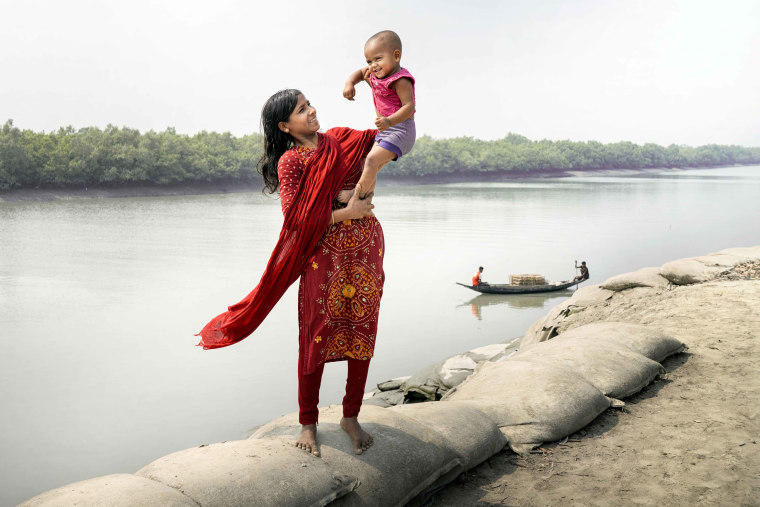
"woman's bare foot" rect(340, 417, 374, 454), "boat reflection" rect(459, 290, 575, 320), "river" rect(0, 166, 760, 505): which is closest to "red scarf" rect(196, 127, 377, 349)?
"woman's bare foot" rect(340, 417, 374, 454)

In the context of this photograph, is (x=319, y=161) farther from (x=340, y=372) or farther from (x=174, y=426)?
(x=340, y=372)

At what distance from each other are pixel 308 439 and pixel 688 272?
7162 millimetres

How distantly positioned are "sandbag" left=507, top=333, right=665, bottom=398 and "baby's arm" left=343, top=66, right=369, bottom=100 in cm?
249

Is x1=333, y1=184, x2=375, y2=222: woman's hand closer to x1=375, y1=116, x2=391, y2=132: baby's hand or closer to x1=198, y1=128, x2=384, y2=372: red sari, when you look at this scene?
x1=198, y1=128, x2=384, y2=372: red sari

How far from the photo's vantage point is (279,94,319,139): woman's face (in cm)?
261

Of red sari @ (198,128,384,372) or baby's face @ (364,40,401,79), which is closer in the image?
baby's face @ (364,40,401,79)

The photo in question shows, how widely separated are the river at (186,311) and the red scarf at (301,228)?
5.41m

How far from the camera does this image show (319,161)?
2.59 metres

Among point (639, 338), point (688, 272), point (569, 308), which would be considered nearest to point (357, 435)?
point (639, 338)

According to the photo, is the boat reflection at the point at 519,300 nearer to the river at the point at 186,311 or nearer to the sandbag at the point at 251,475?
the river at the point at 186,311

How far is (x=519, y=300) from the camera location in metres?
15.3

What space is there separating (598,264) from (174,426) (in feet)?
49.4

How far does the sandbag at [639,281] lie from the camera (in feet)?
27.5

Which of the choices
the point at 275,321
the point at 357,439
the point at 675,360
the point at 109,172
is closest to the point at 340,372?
the point at 275,321
